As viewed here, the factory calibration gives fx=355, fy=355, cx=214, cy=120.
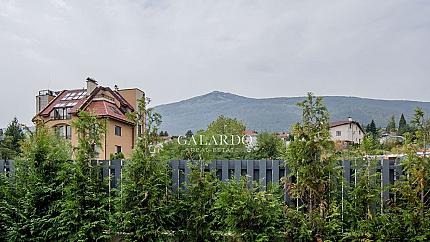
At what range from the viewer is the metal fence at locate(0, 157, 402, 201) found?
4.06m

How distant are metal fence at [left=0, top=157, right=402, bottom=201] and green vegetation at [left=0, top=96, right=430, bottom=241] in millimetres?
73

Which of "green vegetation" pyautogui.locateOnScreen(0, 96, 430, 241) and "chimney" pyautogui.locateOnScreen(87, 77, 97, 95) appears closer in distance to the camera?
"green vegetation" pyautogui.locateOnScreen(0, 96, 430, 241)

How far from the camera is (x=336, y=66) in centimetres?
1719

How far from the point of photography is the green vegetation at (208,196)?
391 cm

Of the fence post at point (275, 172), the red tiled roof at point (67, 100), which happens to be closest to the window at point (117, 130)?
the red tiled roof at point (67, 100)

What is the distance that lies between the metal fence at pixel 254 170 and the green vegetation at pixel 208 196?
0.07m

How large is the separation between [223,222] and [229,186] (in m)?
0.43

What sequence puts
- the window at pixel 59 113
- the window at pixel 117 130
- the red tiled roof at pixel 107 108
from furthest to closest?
the window at pixel 59 113
the window at pixel 117 130
the red tiled roof at pixel 107 108

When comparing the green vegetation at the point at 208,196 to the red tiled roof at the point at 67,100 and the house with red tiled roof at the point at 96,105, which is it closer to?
the house with red tiled roof at the point at 96,105

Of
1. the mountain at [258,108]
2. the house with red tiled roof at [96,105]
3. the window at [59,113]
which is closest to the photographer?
the house with red tiled roof at [96,105]

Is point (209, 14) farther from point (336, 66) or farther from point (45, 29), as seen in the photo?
point (336, 66)

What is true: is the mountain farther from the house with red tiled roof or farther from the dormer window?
the dormer window

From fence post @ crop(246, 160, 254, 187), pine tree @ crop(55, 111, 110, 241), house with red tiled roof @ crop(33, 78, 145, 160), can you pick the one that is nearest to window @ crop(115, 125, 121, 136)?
house with red tiled roof @ crop(33, 78, 145, 160)

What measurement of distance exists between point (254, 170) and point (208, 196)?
645 mm
